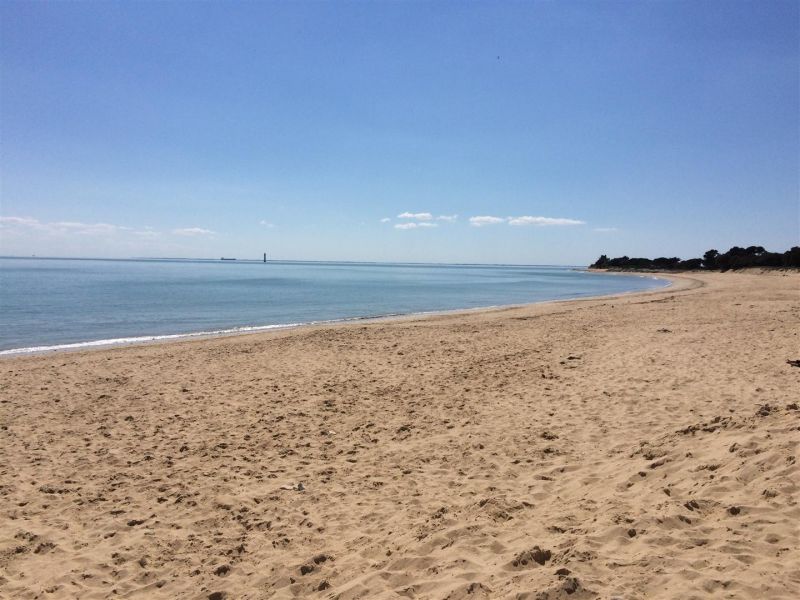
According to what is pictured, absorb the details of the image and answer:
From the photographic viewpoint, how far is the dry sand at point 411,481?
13.4 feet

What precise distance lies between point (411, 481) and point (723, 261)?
362ft

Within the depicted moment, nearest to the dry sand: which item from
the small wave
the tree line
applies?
the small wave

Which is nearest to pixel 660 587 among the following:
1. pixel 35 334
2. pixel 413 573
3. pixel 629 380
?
pixel 413 573

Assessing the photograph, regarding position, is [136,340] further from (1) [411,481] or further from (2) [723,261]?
(2) [723,261]

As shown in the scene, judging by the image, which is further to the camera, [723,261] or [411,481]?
[723,261]

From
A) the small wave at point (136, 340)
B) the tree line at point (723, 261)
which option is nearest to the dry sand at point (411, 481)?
the small wave at point (136, 340)

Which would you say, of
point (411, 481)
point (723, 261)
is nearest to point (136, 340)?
point (411, 481)

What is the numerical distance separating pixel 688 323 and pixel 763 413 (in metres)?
12.9

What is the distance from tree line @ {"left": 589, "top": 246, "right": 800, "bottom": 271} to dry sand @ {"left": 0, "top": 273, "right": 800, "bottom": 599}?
269 ft

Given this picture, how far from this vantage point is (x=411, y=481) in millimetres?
6211

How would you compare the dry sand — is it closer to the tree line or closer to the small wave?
the small wave

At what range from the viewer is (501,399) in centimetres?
948

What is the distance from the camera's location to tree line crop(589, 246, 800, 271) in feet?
250

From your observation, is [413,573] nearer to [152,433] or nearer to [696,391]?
[152,433]
